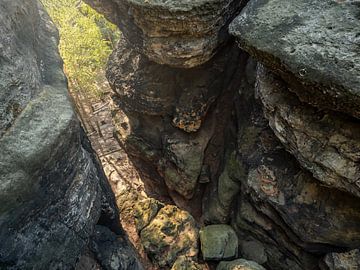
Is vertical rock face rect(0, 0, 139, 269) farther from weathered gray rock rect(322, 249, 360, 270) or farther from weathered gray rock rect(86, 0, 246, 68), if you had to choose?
weathered gray rock rect(322, 249, 360, 270)

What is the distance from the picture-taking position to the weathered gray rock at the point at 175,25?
8.66 meters

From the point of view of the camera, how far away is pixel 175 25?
902 cm

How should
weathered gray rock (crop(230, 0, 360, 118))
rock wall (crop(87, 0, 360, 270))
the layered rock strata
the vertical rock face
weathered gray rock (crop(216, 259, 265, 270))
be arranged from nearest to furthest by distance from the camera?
the vertical rock face
weathered gray rock (crop(230, 0, 360, 118))
the layered rock strata
rock wall (crop(87, 0, 360, 270))
weathered gray rock (crop(216, 259, 265, 270))

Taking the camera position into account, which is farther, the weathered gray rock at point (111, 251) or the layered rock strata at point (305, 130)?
the weathered gray rock at point (111, 251)

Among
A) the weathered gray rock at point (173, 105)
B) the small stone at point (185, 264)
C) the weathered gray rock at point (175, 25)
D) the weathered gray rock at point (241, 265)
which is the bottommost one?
the small stone at point (185, 264)

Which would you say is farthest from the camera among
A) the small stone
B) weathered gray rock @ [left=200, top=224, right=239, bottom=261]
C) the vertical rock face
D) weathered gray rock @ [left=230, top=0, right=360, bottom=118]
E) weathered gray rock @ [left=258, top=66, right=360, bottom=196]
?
weathered gray rock @ [left=200, top=224, right=239, bottom=261]

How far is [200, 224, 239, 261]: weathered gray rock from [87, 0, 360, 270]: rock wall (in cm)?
49

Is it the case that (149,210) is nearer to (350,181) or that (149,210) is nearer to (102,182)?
(102,182)

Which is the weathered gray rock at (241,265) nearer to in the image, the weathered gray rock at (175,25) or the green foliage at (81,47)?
the weathered gray rock at (175,25)

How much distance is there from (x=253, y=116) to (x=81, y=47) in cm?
1177

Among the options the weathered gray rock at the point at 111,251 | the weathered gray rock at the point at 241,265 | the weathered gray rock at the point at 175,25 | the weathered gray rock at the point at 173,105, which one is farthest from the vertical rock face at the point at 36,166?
the weathered gray rock at the point at 241,265

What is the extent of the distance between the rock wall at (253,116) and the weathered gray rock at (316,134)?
0.9 inches

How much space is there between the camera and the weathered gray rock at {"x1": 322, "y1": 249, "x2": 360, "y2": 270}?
8.54 meters

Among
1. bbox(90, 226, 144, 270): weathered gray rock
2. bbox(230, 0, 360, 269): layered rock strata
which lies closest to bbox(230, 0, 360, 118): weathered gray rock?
bbox(230, 0, 360, 269): layered rock strata
